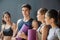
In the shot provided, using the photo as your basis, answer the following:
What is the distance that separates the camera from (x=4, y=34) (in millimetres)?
2736

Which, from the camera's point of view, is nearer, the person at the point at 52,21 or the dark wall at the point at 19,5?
the person at the point at 52,21

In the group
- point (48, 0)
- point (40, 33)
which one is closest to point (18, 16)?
point (48, 0)

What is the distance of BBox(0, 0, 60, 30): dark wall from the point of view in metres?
3.79

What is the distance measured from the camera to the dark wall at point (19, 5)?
3791mm

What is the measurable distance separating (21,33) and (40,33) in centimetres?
20

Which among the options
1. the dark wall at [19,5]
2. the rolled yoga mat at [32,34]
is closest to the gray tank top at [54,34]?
the rolled yoga mat at [32,34]

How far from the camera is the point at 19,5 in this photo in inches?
158

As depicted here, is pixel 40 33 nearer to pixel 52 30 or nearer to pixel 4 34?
pixel 52 30

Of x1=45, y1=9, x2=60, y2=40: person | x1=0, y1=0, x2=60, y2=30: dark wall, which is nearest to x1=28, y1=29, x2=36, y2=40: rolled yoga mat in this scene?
x1=45, y1=9, x2=60, y2=40: person

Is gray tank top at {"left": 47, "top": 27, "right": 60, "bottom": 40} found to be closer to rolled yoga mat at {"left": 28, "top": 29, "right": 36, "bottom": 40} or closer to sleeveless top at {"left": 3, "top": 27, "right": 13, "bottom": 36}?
rolled yoga mat at {"left": 28, "top": 29, "right": 36, "bottom": 40}

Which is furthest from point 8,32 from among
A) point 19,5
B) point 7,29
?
point 19,5

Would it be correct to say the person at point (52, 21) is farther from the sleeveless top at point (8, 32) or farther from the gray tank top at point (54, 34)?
the sleeveless top at point (8, 32)

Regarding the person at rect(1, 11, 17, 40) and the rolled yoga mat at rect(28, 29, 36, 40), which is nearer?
the rolled yoga mat at rect(28, 29, 36, 40)

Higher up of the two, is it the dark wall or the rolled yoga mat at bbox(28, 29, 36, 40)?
the dark wall
